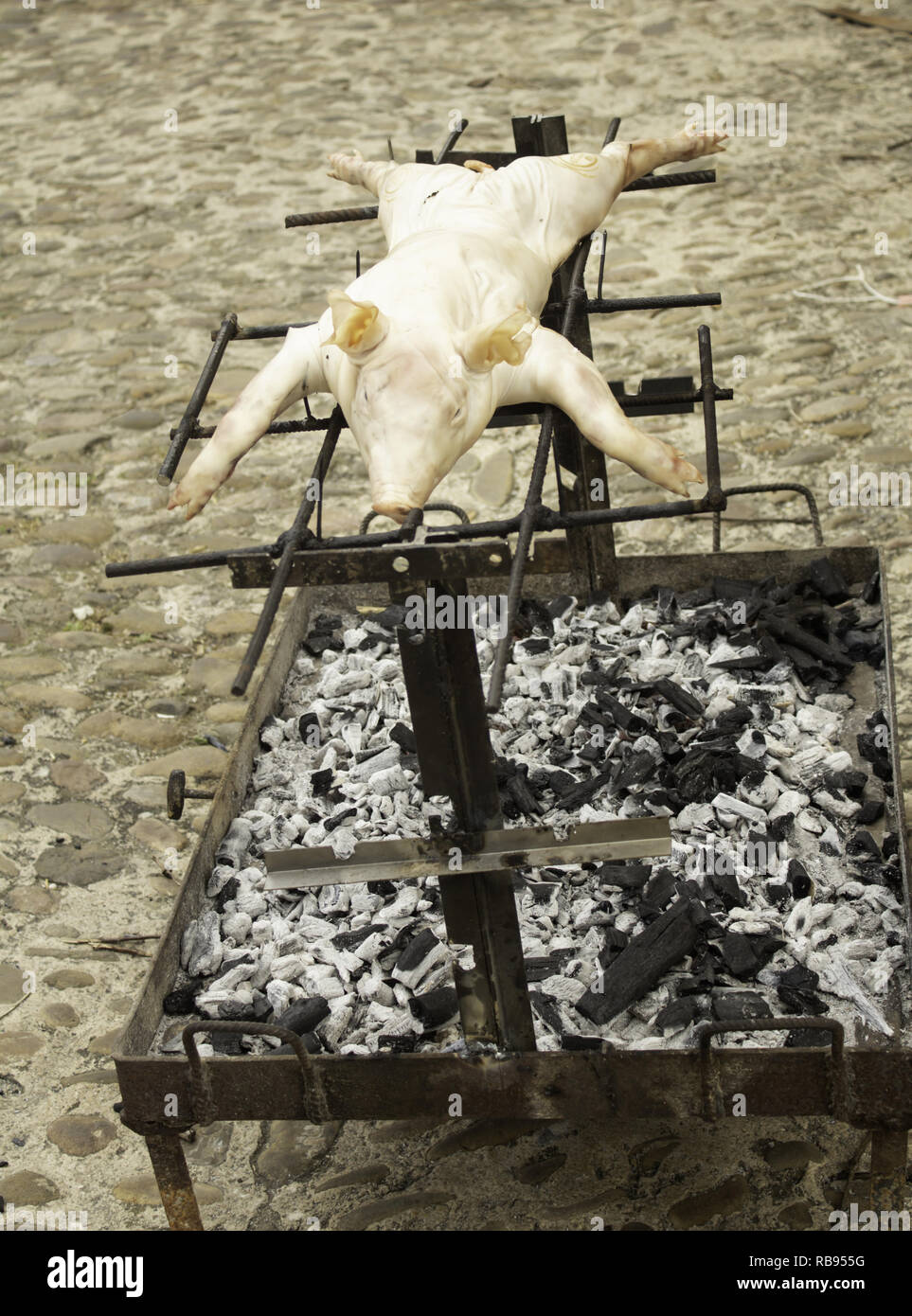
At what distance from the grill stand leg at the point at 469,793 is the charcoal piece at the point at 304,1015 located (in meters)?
0.48

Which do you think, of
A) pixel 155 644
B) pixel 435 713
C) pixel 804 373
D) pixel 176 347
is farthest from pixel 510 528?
pixel 176 347

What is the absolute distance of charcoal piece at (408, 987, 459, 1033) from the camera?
11.9ft

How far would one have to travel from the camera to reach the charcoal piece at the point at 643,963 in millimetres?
3574

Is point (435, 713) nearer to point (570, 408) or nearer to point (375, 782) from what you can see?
point (570, 408)

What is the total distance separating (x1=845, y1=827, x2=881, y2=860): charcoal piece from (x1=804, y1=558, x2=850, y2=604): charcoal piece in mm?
1184

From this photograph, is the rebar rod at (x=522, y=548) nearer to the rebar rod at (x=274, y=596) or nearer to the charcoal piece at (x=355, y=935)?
the rebar rod at (x=274, y=596)

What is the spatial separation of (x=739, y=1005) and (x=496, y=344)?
5.75ft

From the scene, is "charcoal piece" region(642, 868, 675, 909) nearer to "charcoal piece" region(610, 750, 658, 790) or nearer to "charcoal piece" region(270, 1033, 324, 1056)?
"charcoal piece" region(610, 750, 658, 790)

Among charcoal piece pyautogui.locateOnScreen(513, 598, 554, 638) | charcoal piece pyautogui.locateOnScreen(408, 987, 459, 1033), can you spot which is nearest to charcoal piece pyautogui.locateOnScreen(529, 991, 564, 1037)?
charcoal piece pyautogui.locateOnScreen(408, 987, 459, 1033)

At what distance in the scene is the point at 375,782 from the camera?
4.46 metres

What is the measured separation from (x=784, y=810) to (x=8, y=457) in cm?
489

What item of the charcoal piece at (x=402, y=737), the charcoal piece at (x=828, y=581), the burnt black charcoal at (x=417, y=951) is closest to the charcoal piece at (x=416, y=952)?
the burnt black charcoal at (x=417, y=951)

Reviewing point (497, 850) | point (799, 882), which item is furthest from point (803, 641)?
point (497, 850)

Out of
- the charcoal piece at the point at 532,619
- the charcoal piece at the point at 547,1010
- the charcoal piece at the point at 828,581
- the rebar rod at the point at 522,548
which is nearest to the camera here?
the rebar rod at the point at 522,548
